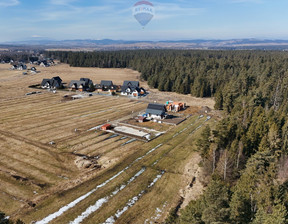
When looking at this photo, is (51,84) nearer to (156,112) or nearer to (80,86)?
(80,86)

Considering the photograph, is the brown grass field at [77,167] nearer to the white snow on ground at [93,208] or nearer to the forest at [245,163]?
the white snow on ground at [93,208]

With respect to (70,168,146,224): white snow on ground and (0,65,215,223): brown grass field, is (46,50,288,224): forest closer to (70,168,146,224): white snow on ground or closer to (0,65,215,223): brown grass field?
(0,65,215,223): brown grass field

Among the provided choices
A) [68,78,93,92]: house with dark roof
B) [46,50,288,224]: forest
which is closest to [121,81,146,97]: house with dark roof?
[68,78,93,92]: house with dark roof

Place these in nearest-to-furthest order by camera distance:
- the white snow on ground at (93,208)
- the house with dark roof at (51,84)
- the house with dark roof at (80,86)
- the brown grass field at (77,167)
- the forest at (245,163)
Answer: the forest at (245,163) < the white snow on ground at (93,208) < the brown grass field at (77,167) < the house with dark roof at (80,86) < the house with dark roof at (51,84)

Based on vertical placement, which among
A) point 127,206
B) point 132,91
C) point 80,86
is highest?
point 80,86

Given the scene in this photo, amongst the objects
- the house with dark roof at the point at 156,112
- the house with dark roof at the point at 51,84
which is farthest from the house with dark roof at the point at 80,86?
the house with dark roof at the point at 156,112

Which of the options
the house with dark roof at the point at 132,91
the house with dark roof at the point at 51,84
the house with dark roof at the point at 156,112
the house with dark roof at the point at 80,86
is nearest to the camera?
the house with dark roof at the point at 156,112

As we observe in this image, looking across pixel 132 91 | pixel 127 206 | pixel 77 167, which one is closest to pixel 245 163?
pixel 127 206

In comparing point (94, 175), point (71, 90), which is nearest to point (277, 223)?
point (94, 175)

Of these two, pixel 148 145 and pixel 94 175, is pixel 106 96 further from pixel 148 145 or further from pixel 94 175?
pixel 94 175

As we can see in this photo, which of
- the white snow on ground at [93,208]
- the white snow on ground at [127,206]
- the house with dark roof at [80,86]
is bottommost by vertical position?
the white snow on ground at [127,206]
